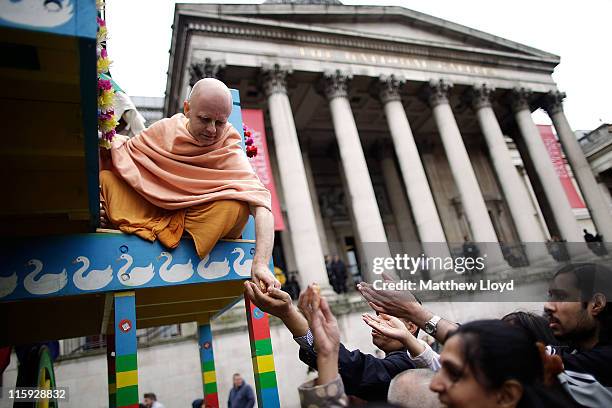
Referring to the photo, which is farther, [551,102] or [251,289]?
[551,102]

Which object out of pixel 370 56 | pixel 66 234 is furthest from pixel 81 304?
pixel 370 56

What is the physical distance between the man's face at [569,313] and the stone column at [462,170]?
574 inches

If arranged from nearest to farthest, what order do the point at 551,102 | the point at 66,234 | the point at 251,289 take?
the point at 251,289 → the point at 66,234 → the point at 551,102

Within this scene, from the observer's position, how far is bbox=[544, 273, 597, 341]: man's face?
2.49 metres

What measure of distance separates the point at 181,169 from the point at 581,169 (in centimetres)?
2272

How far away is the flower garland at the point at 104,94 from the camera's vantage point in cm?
234

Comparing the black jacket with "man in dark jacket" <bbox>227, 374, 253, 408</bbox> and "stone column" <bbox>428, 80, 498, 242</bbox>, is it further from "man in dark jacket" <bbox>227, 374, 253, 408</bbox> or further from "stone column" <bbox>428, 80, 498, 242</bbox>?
"stone column" <bbox>428, 80, 498, 242</bbox>

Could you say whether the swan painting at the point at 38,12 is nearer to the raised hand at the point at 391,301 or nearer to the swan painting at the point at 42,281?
the swan painting at the point at 42,281

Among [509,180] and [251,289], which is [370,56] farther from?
[251,289]

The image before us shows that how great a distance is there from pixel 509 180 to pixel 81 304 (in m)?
18.4

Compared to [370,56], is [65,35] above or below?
below

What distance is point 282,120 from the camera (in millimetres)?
14562

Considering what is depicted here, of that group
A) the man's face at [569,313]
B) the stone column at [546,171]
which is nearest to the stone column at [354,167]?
the stone column at [546,171]

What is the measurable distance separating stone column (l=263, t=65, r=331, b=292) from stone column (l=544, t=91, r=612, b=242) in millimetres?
14693
